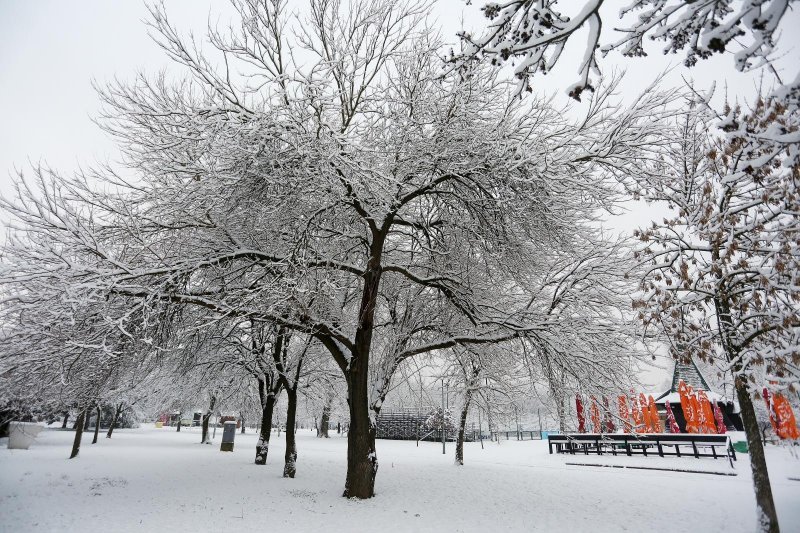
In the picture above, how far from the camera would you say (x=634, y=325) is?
8.38 m

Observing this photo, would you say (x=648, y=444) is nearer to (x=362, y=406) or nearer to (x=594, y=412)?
(x=594, y=412)

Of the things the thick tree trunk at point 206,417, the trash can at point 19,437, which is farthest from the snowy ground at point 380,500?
the thick tree trunk at point 206,417

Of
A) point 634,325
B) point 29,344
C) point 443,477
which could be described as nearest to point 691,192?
point 634,325

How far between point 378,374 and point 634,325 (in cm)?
577

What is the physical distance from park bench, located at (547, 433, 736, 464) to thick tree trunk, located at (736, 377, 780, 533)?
7.25 meters

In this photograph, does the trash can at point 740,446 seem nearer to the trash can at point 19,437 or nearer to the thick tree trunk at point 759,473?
the thick tree trunk at point 759,473

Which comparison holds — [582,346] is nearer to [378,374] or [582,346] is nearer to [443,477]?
[378,374]

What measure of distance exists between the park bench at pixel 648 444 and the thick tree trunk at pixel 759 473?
7247 mm

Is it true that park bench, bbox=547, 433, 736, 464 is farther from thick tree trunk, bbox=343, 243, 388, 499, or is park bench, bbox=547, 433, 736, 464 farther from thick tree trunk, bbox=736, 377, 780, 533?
thick tree trunk, bbox=343, 243, 388, 499

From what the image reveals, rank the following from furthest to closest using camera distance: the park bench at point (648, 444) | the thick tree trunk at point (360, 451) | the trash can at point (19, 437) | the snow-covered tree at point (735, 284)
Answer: the trash can at point (19, 437), the park bench at point (648, 444), the thick tree trunk at point (360, 451), the snow-covered tree at point (735, 284)

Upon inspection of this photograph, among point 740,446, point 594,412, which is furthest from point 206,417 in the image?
point 740,446

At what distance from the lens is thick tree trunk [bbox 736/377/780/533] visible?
6285 mm

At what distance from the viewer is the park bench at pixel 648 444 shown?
15.1 m

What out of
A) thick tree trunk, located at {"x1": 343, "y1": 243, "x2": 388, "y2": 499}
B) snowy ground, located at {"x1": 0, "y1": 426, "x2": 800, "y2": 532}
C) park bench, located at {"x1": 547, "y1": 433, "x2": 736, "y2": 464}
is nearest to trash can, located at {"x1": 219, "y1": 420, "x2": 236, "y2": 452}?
snowy ground, located at {"x1": 0, "y1": 426, "x2": 800, "y2": 532}
